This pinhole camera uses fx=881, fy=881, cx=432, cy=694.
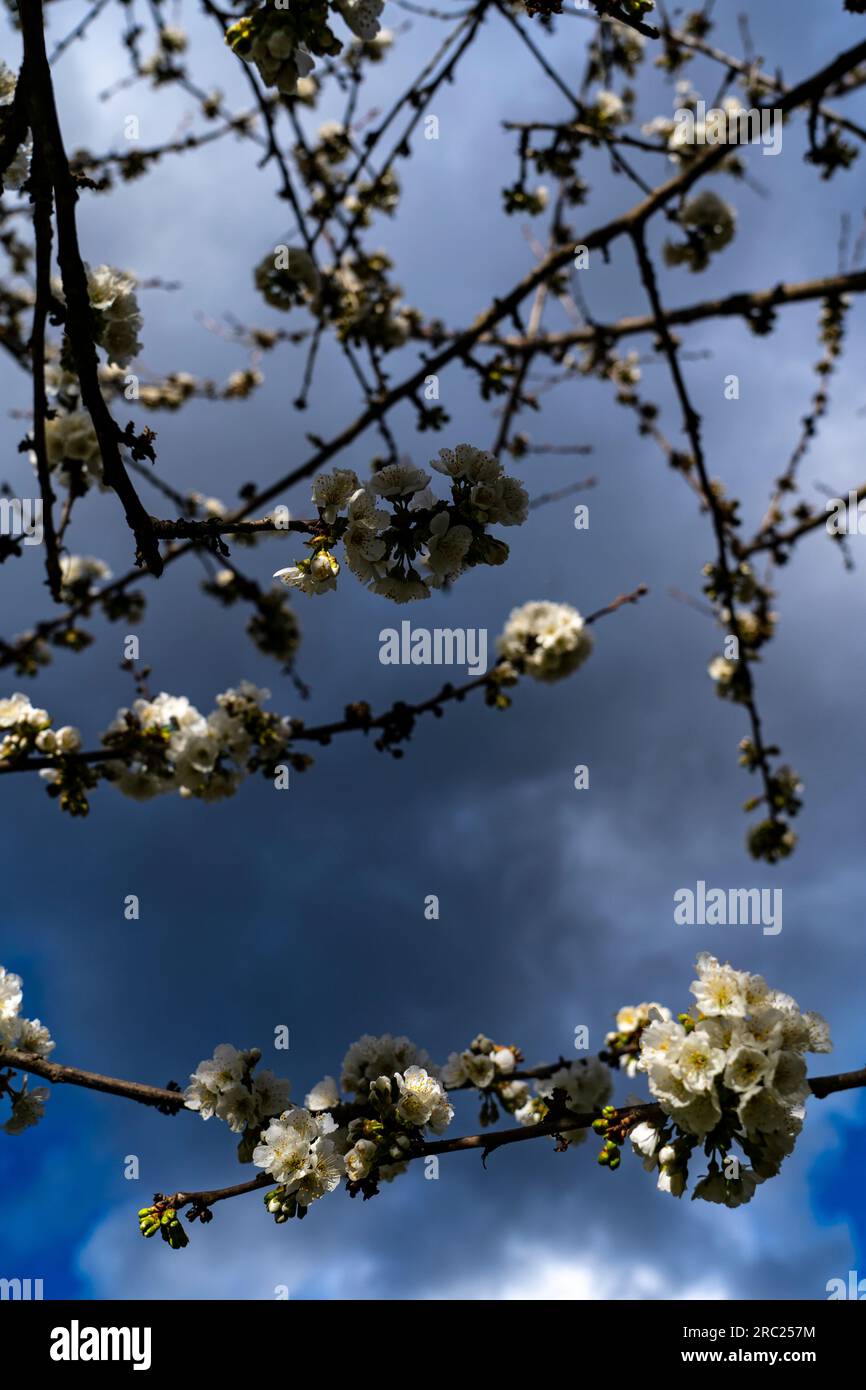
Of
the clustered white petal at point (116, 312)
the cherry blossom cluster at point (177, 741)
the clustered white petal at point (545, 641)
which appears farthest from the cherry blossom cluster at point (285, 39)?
the clustered white petal at point (545, 641)

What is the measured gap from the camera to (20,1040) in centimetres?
321

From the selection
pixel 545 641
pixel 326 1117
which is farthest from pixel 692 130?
pixel 326 1117

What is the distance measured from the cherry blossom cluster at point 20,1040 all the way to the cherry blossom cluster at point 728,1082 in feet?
6.65

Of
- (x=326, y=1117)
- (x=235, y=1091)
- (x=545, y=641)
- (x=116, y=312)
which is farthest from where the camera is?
(x=545, y=641)

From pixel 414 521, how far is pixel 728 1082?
1687mm

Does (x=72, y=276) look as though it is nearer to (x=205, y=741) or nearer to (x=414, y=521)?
(x=414, y=521)

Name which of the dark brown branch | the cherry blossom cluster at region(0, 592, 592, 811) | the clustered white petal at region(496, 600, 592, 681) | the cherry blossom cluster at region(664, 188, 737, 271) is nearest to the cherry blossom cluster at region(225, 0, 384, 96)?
the dark brown branch

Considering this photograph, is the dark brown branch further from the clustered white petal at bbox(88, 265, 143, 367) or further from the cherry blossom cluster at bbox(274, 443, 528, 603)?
the clustered white petal at bbox(88, 265, 143, 367)

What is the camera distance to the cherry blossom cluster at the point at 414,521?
2.27 metres

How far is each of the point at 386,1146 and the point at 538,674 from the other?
3568 mm

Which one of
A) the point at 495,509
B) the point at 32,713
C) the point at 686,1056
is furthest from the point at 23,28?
the point at 686,1056

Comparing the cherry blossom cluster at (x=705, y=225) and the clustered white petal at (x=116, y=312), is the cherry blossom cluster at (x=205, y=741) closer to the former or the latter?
the clustered white petal at (x=116, y=312)

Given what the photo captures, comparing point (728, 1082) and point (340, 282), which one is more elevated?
point (340, 282)

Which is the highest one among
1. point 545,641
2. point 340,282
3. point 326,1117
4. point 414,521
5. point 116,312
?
point 340,282
